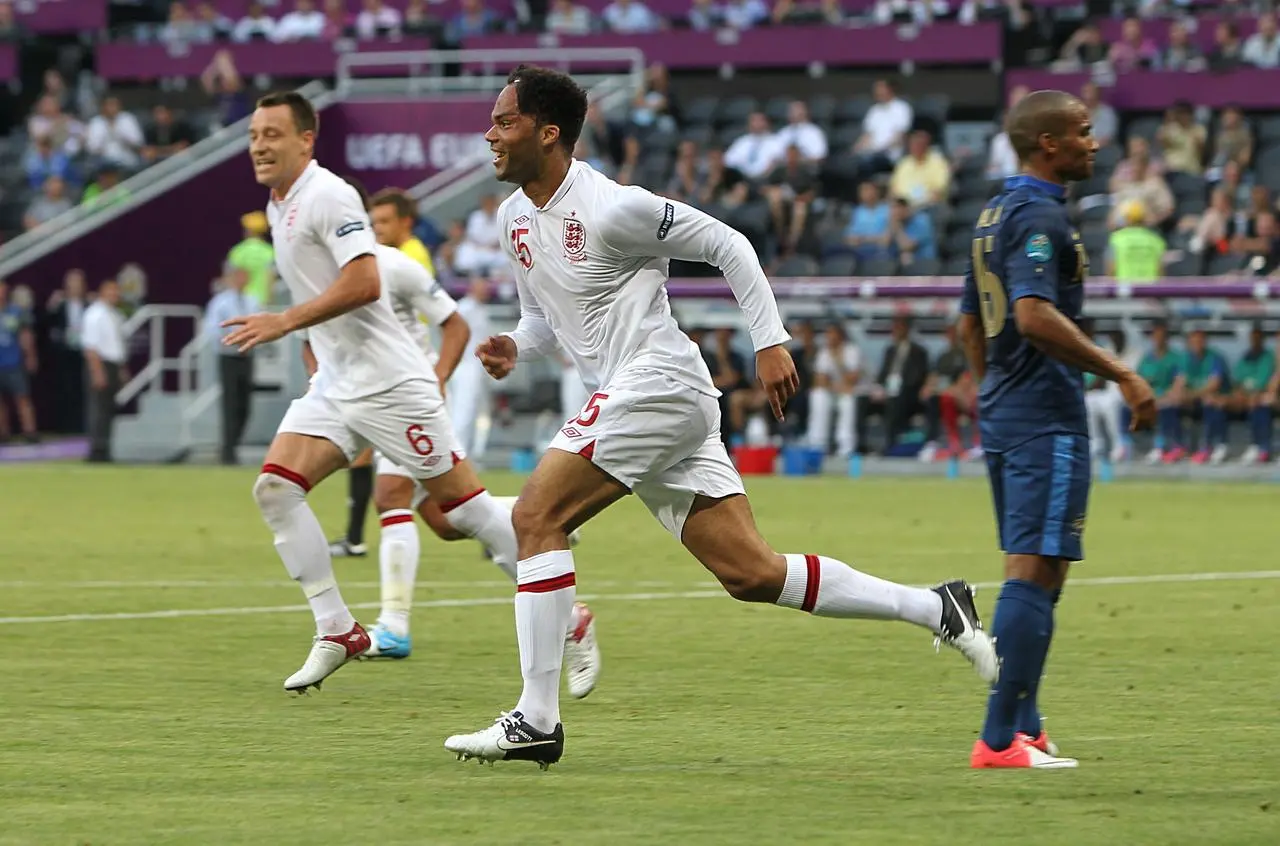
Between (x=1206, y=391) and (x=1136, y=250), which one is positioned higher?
(x=1136, y=250)

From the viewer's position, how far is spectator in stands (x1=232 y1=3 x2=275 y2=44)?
35344 mm

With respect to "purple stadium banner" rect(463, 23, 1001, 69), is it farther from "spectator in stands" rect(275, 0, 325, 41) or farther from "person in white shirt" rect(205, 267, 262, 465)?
"person in white shirt" rect(205, 267, 262, 465)

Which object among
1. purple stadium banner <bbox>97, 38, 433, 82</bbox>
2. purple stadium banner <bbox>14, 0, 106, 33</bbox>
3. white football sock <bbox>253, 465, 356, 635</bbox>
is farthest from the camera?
purple stadium banner <bbox>14, 0, 106, 33</bbox>

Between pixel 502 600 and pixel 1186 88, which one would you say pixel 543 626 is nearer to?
pixel 502 600

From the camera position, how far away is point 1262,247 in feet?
77.9

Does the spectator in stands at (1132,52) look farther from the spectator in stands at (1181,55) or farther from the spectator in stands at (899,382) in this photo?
the spectator in stands at (899,382)

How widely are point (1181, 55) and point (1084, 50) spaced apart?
1249 mm

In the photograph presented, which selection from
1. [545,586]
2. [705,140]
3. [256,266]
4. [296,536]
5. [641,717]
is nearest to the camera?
[545,586]

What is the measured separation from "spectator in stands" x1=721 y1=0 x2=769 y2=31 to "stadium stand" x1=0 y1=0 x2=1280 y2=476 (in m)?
0.04

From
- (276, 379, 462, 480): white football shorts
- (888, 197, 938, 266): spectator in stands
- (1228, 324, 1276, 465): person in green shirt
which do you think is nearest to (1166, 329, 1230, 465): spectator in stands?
(1228, 324, 1276, 465): person in green shirt

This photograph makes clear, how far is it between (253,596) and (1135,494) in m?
11.1

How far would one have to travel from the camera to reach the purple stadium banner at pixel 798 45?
1165 inches

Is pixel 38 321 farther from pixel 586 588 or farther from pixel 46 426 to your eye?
pixel 586 588

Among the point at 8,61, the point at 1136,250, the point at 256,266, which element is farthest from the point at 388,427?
the point at 8,61
